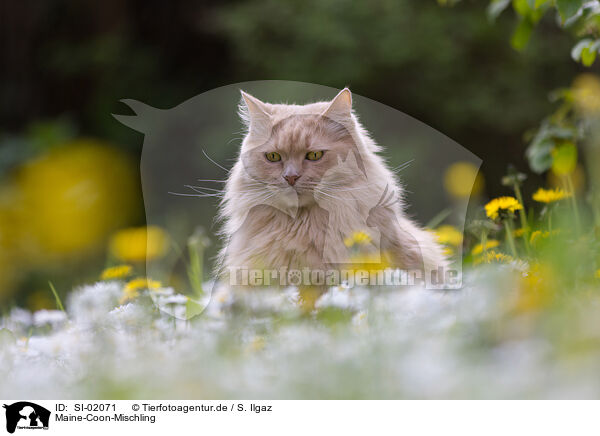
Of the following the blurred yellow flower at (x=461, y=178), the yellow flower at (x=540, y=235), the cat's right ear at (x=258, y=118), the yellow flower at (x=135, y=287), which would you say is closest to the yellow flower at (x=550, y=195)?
the yellow flower at (x=540, y=235)

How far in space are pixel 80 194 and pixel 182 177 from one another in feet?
7.92

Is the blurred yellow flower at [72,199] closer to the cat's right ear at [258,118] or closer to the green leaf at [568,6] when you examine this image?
the cat's right ear at [258,118]

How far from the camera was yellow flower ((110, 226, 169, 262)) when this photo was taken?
2654mm

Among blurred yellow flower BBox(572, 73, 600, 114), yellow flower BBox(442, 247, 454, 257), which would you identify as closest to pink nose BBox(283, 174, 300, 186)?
yellow flower BBox(442, 247, 454, 257)

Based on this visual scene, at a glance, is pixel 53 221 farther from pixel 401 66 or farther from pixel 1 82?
pixel 401 66

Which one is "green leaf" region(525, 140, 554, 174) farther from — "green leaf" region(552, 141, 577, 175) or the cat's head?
the cat's head

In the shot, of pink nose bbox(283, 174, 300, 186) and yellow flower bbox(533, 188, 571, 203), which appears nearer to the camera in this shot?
pink nose bbox(283, 174, 300, 186)

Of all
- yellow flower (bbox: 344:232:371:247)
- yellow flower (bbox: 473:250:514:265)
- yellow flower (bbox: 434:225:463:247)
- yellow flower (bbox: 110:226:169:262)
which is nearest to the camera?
yellow flower (bbox: 344:232:371:247)

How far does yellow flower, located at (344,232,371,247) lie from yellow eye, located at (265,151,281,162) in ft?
1.00

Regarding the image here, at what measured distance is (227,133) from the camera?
2992 mm

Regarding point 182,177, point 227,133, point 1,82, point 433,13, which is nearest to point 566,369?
point 182,177
